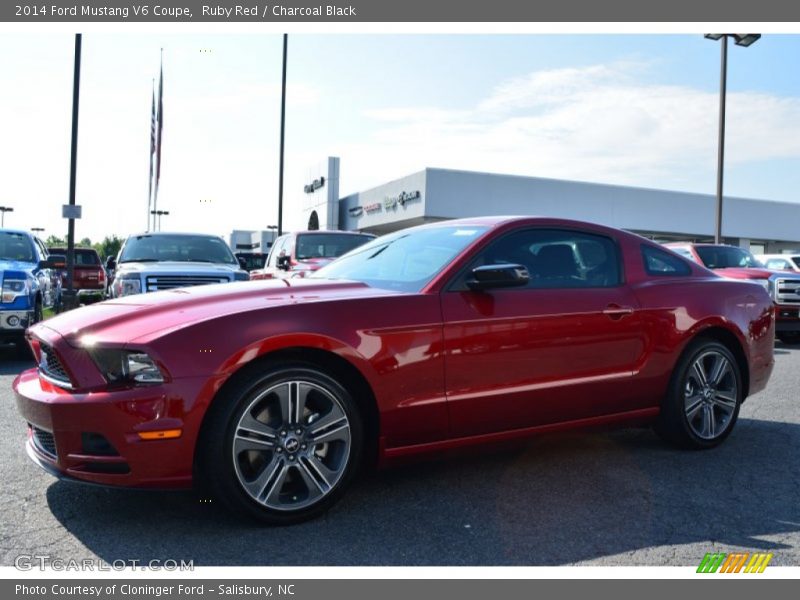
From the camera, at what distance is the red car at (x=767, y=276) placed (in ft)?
43.0

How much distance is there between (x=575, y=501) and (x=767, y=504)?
1036mm

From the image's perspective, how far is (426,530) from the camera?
3.54 m

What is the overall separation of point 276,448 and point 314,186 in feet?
166

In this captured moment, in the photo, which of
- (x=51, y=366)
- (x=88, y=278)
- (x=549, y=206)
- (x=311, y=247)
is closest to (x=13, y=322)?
(x=311, y=247)

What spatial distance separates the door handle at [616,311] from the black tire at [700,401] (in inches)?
24.6

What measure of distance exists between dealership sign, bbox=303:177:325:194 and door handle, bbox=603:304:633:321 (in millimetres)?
46933

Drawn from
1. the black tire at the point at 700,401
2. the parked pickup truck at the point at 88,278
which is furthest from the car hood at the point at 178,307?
the parked pickup truck at the point at 88,278

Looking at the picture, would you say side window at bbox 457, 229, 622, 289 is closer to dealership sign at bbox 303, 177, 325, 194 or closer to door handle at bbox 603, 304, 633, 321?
door handle at bbox 603, 304, 633, 321

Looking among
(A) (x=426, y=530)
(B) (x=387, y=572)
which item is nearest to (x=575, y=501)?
(A) (x=426, y=530)

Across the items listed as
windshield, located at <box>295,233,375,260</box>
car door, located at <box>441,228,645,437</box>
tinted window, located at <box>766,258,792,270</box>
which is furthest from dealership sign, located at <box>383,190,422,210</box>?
car door, located at <box>441,228,645,437</box>

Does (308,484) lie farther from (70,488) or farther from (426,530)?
(70,488)

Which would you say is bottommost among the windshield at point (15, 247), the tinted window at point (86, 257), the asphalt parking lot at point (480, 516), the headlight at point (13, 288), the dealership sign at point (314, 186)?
the asphalt parking lot at point (480, 516)

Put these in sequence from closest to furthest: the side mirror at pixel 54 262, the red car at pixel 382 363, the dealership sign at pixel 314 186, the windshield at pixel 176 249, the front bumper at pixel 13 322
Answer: the red car at pixel 382 363, the front bumper at pixel 13 322, the side mirror at pixel 54 262, the windshield at pixel 176 249, the dealership sign at pixel 314 186

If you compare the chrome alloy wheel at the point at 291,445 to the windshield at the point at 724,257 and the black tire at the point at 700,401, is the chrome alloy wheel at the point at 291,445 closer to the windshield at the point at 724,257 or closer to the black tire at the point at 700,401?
the black tire at the point at 700,401
